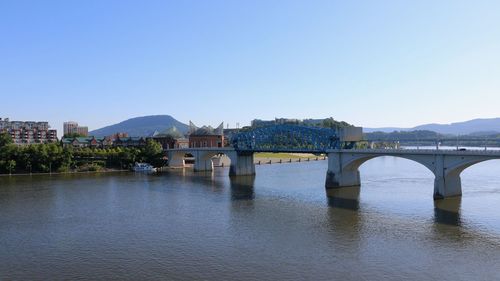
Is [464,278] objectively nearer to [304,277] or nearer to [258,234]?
[304,277]

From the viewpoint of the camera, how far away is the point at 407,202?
2148 inches

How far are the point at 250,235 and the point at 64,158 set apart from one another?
7527 cm

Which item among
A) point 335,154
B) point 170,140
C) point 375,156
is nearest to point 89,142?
point 170,140

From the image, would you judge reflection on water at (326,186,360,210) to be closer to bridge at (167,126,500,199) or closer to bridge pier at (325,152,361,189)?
bridge pier at (325,152,361,189)

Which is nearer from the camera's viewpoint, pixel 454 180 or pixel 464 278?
pixel 464 278

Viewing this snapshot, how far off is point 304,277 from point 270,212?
2219 cm

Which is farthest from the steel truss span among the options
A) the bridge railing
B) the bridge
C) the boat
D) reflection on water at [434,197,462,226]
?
reflection on water at [434,197,462,226]

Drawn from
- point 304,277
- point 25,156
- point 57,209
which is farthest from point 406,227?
point 25,156

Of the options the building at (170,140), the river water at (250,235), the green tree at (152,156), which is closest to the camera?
the river water at (250,235)

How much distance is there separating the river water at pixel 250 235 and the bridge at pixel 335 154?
3337mm

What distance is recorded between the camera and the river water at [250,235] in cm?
2956

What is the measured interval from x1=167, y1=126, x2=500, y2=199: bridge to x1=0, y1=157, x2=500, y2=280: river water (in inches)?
131

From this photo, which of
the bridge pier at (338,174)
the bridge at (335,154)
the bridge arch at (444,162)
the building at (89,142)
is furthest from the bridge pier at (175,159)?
the bridge arch at (444,162)

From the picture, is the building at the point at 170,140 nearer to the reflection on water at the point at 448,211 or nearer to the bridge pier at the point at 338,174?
the bridge pier at the point at 338,174
